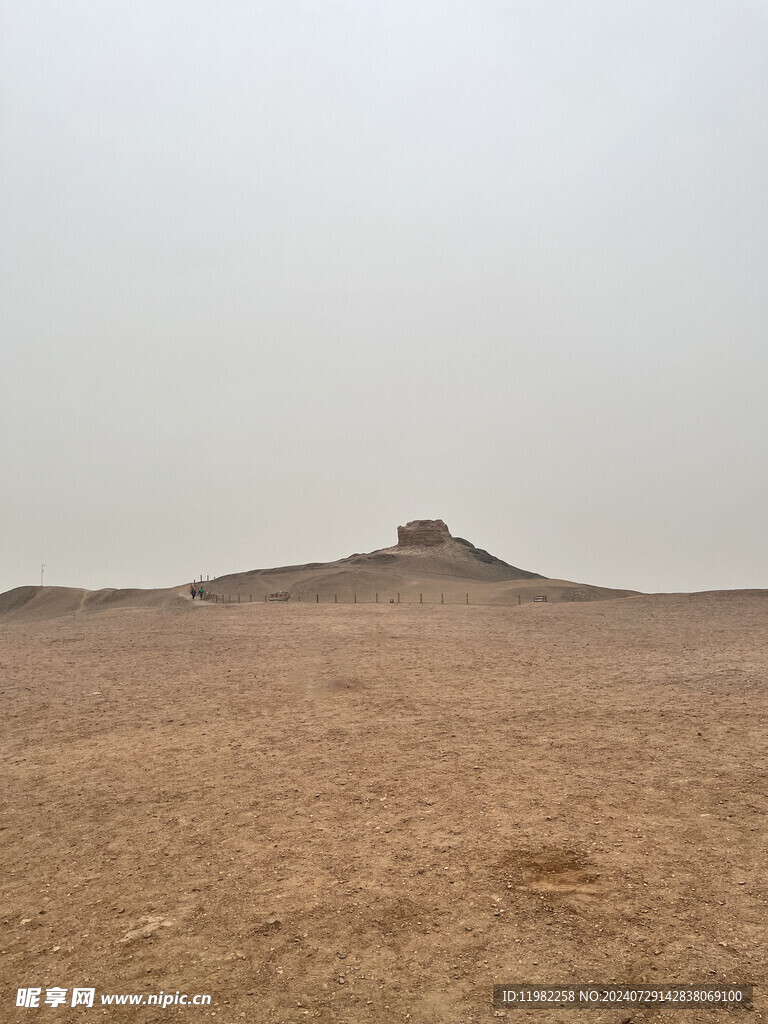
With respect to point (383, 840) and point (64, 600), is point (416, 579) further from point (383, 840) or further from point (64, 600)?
point (383, 840)

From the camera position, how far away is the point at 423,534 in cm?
10600

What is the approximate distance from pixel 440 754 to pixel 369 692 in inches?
207

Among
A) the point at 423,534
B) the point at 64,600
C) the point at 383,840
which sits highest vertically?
the point at 423,534

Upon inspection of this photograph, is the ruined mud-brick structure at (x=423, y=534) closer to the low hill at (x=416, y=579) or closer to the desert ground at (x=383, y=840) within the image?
the low hill at (x=416, y=579)

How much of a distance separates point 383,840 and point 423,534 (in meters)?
98.6

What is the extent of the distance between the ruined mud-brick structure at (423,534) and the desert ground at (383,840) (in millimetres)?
87189

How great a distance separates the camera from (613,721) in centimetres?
1255

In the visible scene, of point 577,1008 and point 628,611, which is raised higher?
point 628,611

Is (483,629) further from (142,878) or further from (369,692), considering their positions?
(142,878)

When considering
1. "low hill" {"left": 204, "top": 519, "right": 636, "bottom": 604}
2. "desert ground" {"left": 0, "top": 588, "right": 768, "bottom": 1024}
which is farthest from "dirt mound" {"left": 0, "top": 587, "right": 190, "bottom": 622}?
"desert ground" {"left": 0, "top": 588, "right": 768, "bottom": 1024}

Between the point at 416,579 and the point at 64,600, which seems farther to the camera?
the point at 416,579

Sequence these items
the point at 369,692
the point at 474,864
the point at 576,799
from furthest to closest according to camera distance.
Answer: the point at 369,692 → the point at 576,799 → the point at 474,864

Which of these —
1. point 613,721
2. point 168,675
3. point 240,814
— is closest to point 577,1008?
point 240,814

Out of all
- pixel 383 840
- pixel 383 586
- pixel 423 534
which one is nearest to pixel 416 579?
pixel 383 586
